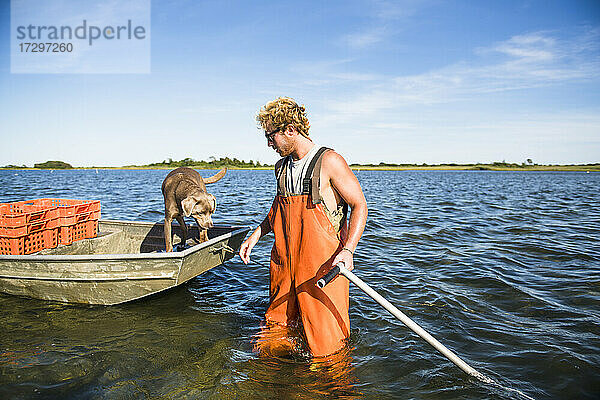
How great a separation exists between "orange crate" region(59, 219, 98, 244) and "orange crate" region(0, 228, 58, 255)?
158 mm

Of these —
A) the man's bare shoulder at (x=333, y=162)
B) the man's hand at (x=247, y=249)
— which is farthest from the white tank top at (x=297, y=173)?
the man's hand at (x=247, y=249)

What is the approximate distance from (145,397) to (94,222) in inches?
228

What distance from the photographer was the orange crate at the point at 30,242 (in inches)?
279

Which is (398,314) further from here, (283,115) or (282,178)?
(283,115)

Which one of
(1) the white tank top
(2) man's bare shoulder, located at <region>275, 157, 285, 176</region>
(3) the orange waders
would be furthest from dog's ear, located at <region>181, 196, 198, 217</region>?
(1) the white tank top

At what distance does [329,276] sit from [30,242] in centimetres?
643

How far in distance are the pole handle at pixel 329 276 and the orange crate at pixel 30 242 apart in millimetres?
6123

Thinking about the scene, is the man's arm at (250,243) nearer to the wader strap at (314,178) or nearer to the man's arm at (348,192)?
the wader strap at (314,178)

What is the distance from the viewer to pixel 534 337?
18.7ft

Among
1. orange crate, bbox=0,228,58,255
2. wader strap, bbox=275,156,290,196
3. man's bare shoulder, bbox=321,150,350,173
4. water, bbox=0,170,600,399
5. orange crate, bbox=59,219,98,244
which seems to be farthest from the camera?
orange crate, bbox=59,219,98,244

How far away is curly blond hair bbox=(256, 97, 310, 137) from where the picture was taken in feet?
14.2

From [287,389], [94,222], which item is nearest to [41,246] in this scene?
[94,222]

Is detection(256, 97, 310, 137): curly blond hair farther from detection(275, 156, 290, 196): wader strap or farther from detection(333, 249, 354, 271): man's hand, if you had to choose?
detection(333, 249, 354, 271): man's hand

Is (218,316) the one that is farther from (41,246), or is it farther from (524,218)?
(524,218)
